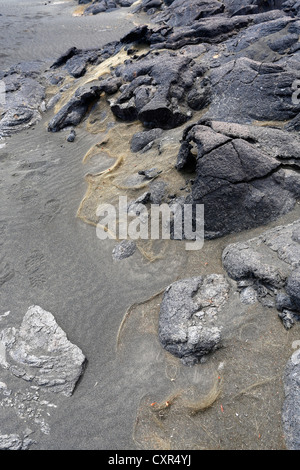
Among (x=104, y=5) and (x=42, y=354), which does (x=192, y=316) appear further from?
(x=104, y=5)

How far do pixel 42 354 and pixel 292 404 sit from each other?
10.8 ft

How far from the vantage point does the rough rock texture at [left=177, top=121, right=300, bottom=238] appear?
5.30m

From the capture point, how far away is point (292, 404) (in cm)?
330

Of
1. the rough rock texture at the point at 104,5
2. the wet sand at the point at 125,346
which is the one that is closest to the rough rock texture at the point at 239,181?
the wet sand at the point at 125,346

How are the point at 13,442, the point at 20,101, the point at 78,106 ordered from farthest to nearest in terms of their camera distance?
the point at 20,101 → the point at 78,106 → the point at 13,442

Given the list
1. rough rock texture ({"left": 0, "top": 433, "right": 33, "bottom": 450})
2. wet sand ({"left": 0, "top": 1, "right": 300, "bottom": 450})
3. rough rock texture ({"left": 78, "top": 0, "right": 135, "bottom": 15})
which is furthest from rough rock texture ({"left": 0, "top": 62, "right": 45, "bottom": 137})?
rough rock texture ({"left": 78, "top": 0, "right": 135, "bottom": 15})

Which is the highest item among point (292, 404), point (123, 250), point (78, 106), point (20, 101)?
point (20, 101)

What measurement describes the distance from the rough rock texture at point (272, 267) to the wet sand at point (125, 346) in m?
0.20

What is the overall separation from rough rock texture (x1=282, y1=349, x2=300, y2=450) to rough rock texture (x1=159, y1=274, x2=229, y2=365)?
886 mm

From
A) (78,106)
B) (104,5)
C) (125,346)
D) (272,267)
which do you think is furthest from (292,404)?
(104,5)

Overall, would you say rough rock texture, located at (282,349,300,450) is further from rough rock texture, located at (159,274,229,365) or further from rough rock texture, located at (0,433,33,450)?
rough rock texture, located at (0,433,33,450)

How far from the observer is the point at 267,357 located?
12.6 feet
